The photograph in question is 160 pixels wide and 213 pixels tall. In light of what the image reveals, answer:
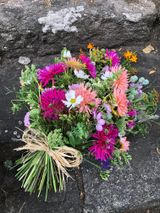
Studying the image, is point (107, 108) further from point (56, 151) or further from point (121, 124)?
point (56, 151)

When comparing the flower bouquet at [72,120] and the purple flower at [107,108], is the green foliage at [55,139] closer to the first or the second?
the flower bouquet at [72,120]

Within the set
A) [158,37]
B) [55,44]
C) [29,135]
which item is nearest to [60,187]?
[29,135]

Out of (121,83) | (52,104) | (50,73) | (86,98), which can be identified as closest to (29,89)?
(50,73)

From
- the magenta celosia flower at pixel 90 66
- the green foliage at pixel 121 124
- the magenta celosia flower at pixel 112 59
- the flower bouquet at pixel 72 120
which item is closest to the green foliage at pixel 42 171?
the flower bouquet at pixel 72 120

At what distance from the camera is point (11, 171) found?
261cm

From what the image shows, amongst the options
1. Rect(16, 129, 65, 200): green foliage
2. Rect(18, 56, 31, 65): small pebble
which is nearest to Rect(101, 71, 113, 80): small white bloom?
Rect(16, 129, 65, 200): green foliage

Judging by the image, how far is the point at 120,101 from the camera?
7.88 feet

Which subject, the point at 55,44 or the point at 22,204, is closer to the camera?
the point at 22,204

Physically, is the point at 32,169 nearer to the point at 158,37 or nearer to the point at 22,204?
the point at 22,204

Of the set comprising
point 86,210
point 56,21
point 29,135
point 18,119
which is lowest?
point 86,210

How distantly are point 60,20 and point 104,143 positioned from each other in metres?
1.09

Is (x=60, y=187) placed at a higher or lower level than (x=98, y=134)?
lower

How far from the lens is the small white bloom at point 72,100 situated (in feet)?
7.65

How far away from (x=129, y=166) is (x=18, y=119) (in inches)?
30.7
